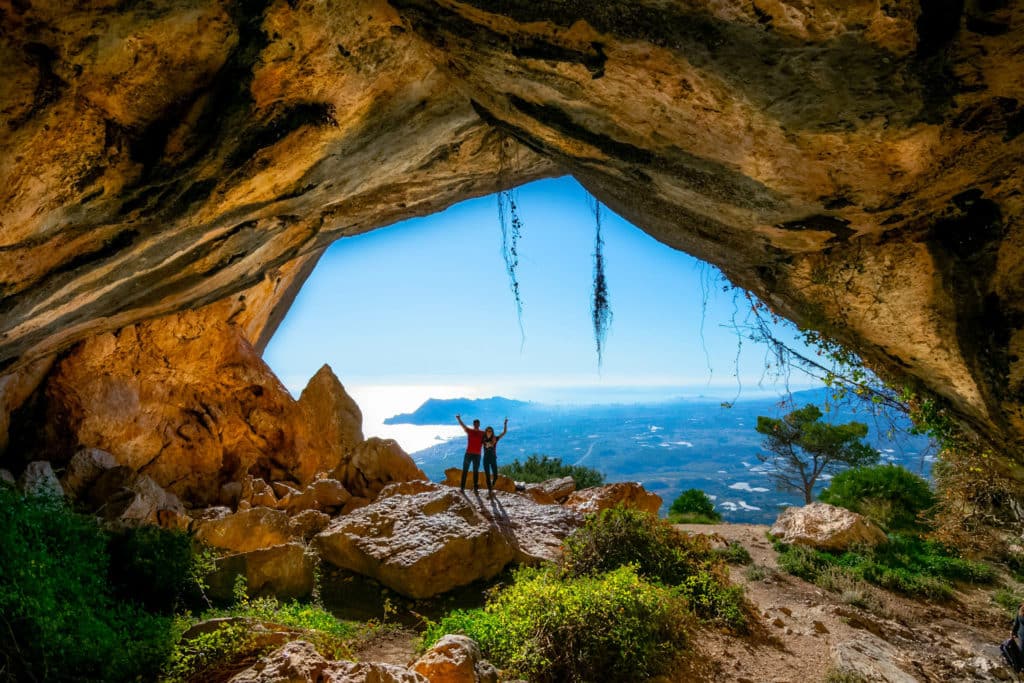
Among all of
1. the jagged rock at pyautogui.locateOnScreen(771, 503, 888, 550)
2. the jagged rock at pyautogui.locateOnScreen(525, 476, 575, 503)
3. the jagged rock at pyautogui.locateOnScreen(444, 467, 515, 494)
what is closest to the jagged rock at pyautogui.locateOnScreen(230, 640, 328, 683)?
the jagged rock at pyautogui.locateOnScreen(444, 467, 515, 494)

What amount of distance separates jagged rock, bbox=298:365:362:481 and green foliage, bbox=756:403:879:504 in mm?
21011

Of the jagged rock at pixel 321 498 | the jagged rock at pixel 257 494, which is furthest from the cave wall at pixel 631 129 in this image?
the jagged rock at pixel 257 494

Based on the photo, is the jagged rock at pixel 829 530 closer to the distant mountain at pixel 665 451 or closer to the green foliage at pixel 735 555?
the green foliage at pixel 735 555

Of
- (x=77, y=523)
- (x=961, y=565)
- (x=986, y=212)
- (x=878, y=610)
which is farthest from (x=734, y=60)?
(x=961, y=565)

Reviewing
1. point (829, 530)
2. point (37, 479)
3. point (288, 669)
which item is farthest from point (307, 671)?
point (829, 530)

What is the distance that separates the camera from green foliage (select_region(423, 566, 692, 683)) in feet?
16.5

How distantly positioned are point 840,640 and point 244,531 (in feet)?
34.4

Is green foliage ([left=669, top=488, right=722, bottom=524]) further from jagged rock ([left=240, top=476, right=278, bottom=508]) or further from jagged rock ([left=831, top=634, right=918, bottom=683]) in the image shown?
jagged rock ([left=240, top=476, right=278, bottom=508])

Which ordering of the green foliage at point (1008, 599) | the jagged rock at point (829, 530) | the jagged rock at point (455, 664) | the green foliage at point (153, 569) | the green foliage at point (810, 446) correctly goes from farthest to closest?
the green foliage at point (810, 446) → the jagged rock at point (829, 530) → the green foliage at point (1008, 599) → the green foliage at point (153, 569) → the jagged rock at point (455, 664)

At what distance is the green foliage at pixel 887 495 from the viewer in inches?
632

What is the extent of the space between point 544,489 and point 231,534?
9.84m

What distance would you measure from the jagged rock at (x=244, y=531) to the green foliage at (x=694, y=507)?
54.4ft

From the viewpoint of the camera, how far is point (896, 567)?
11.5 metres

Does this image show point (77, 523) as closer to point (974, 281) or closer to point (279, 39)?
point (279, 39)
